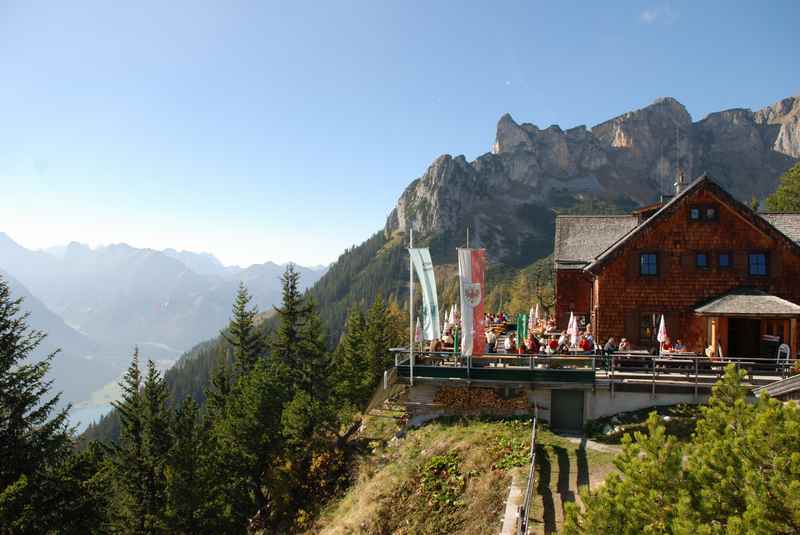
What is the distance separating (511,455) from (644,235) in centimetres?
1396

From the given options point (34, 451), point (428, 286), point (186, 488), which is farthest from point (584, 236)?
point (34, 451)

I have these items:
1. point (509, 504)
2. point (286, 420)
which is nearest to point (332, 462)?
point (286, 420)

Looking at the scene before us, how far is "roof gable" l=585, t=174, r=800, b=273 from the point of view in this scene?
24641 mm

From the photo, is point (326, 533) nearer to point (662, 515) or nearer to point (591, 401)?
point (591, 401)

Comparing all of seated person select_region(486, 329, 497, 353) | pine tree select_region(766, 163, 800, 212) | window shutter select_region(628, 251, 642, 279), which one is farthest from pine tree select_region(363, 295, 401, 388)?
pine tree select_region(766, 163, 800, 212)

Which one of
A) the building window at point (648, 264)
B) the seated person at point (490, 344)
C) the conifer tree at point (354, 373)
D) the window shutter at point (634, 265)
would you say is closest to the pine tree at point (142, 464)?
the conifer tree at point (354, 373)

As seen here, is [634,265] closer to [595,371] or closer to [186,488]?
[595,371]

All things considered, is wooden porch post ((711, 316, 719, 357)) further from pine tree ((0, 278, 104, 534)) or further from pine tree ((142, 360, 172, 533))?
pine tree ((0, 278, 104, 534))

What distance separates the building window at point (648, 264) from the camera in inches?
1013

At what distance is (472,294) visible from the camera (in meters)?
19.7

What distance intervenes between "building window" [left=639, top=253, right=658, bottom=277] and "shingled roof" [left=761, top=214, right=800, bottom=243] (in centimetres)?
786

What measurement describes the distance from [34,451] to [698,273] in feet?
92.2

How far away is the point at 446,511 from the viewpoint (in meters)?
16.3

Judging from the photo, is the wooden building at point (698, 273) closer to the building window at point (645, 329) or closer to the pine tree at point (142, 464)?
the building window at point (645, 329)
